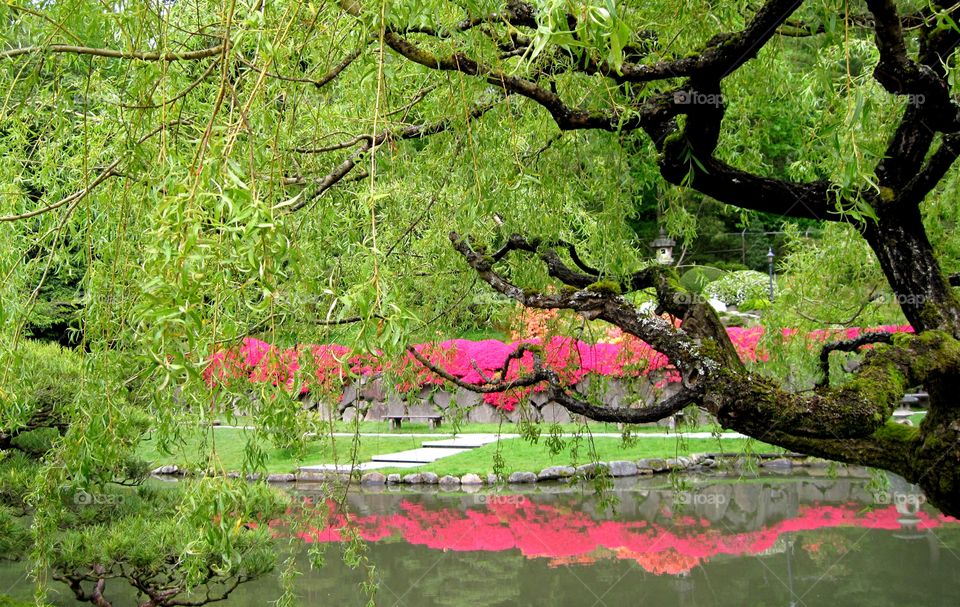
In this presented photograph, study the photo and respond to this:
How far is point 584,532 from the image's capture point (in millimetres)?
6652

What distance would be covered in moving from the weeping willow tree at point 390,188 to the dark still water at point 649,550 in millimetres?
1814

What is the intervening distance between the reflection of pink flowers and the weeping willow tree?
3123 millimetres

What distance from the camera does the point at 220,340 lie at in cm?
155

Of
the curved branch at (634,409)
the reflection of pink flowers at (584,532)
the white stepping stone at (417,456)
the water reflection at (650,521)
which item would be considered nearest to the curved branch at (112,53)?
the curved branch at (634,409)

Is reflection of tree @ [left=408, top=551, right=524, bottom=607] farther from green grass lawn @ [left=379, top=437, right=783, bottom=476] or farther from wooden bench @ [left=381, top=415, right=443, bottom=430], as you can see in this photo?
wooden bench @ [left=381, top=415, right=443, bottom=430]

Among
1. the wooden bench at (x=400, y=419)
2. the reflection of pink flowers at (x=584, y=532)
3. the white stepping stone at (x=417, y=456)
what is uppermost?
the wooden bench at (x=400, y=419)

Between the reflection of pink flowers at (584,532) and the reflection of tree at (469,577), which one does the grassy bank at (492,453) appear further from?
the reflection of tree at (469,577)

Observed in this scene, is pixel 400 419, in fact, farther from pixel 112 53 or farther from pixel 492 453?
pixel 112 53

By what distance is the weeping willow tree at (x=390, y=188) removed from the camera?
1.52 meters

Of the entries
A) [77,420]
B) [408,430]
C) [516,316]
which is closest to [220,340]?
[77,420]

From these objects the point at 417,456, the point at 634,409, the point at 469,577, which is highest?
the point at 634,409

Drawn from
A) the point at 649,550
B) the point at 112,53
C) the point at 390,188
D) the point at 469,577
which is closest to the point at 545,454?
the point at 649,550

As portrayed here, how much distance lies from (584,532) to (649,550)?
711 millimetres

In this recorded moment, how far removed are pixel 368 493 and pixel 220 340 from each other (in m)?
7.09
